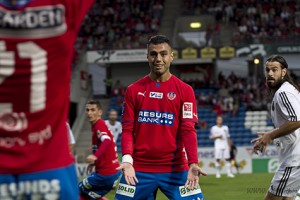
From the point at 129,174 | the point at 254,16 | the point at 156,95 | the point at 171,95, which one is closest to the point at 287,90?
the point at 171,95

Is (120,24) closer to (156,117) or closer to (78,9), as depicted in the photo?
(156,117)

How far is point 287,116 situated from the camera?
7.45 m

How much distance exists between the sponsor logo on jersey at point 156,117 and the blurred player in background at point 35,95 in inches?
131

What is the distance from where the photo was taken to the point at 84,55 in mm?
38562

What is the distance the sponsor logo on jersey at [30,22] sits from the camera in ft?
10.1

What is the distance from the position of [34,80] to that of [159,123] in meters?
3.52

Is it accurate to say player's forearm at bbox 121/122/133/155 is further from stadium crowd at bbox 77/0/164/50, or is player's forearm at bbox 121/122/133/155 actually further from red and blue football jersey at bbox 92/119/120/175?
stadium crowd at bbox 77/0/164/50

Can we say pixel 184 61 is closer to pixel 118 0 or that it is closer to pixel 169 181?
pixel 118 0

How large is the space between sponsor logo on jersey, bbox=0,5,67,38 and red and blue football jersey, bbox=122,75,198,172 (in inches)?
137

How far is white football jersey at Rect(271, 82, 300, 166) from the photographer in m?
7.46

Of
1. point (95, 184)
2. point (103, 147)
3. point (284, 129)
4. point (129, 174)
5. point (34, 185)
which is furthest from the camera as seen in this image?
point (95, 184)

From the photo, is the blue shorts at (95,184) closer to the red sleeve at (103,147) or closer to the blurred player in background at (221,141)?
the red sleeve at (103,147)

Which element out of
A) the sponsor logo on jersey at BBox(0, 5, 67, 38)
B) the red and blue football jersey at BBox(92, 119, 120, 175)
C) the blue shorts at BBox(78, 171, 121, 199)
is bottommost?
the blue shorts at BBox(78, 171, 121, 199)

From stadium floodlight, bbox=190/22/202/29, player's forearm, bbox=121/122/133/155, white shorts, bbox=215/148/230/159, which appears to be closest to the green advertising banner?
white shorts, bbox=215/148/230/159
